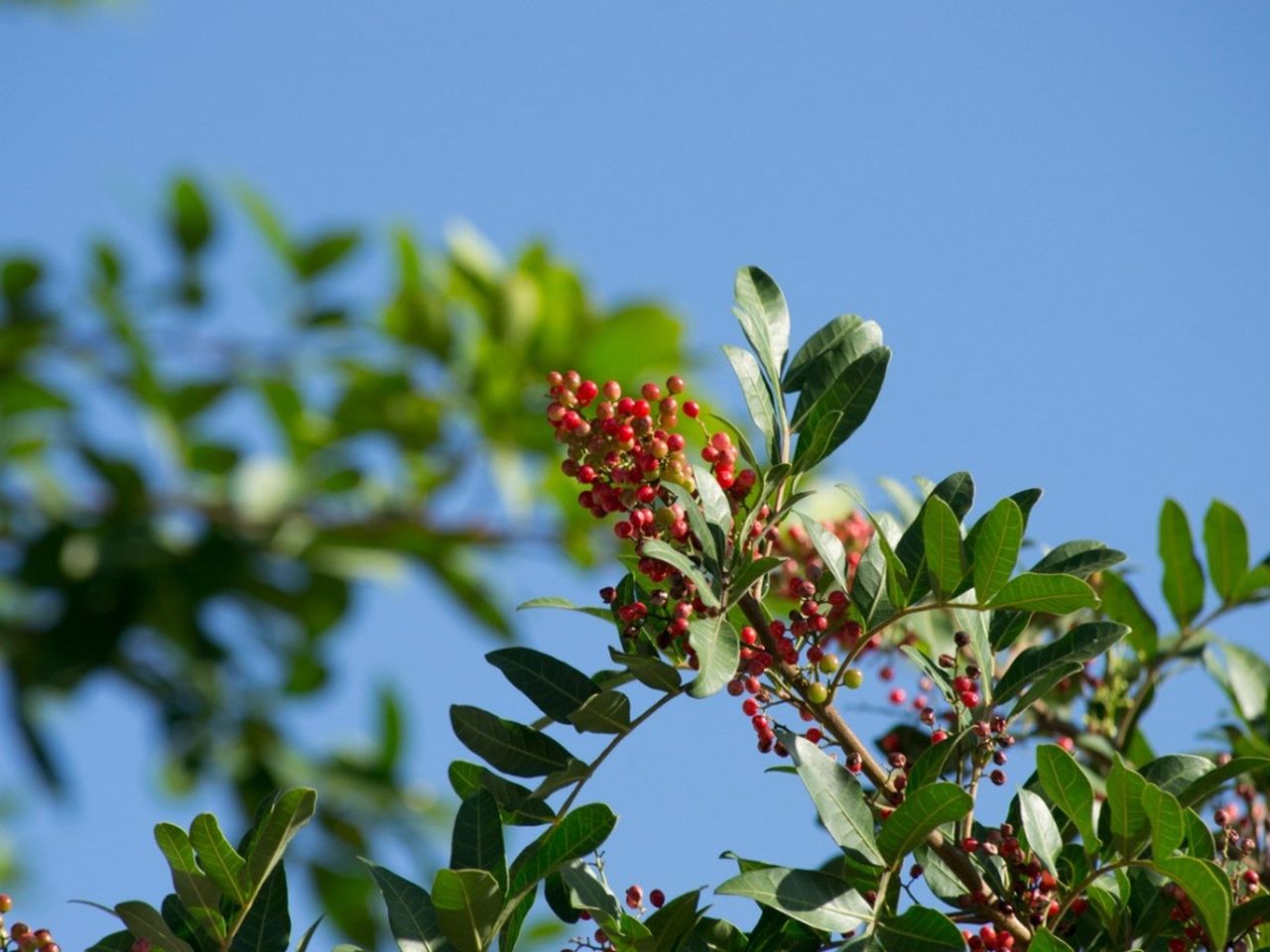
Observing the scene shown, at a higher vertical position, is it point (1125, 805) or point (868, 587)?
point (868, 587)

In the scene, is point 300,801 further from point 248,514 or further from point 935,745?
point 248,514

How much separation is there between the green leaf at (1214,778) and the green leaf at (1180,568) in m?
0.68

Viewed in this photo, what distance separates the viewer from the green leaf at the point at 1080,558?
1.11m

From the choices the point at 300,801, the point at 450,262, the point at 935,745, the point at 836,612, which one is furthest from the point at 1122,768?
the point at 450,262

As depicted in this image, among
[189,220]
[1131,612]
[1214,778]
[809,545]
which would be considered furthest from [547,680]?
[189,220]

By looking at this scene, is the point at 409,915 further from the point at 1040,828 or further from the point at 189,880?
the point at 1040,828

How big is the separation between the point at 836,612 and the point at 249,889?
0.46 metres

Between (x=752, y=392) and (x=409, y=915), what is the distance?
17.3 inches

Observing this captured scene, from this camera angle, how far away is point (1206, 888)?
0.99 m

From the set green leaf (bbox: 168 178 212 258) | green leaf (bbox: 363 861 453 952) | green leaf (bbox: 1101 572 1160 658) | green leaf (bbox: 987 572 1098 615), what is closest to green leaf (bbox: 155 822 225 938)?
green leaf (bbox: 363 861 453 952)

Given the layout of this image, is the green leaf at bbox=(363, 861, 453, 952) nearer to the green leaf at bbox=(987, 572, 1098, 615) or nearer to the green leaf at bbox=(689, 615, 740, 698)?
the green leaf at bbox=(689, 615, 740, 698)

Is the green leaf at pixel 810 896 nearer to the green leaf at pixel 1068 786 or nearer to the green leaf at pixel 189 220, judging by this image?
the green leaf at pixel 1068 786

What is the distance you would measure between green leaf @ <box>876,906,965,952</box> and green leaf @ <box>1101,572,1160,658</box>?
0.81 m

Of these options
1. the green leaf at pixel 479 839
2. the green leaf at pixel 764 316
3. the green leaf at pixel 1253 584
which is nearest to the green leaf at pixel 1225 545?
the green leaf at pixel 1253 584
